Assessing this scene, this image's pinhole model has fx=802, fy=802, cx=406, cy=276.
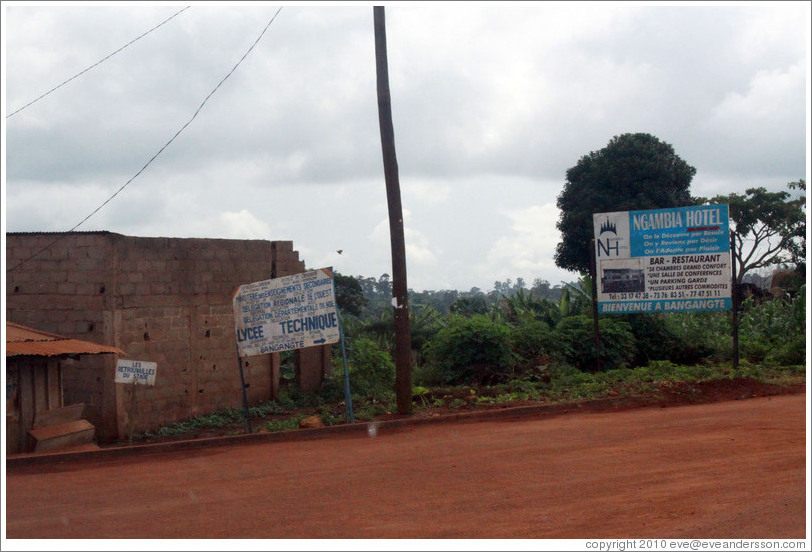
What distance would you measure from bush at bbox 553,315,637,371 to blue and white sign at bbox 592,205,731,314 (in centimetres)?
163

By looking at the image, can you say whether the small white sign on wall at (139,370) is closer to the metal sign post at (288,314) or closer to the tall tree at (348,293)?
Answer: the metal sign post at (288,314)

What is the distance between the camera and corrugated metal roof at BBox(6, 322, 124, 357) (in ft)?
37.7

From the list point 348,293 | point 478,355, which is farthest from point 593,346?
point 348,293

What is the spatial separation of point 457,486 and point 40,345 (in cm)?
717

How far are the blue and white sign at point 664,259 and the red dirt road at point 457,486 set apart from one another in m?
5.40

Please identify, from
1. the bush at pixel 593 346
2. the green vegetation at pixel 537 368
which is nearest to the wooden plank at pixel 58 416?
the green vegetation at pixel 537 368

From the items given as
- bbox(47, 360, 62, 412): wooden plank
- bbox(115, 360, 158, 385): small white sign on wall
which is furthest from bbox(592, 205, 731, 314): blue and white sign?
bbox(47, 360, 62, 412): wooden plank

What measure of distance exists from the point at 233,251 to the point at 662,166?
27829 mm

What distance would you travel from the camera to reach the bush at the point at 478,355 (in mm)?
18234

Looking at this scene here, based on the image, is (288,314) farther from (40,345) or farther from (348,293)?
(348,293)

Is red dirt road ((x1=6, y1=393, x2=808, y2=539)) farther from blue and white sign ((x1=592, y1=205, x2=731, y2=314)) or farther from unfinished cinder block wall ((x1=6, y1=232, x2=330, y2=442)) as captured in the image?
blue and white sign ((x1=592, y1=205, x2=731, y2=314))

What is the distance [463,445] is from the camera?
35.7 feet

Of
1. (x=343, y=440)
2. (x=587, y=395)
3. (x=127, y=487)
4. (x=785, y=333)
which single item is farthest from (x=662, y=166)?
(x=127, y=487)

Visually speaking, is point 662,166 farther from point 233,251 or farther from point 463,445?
point 463,445
